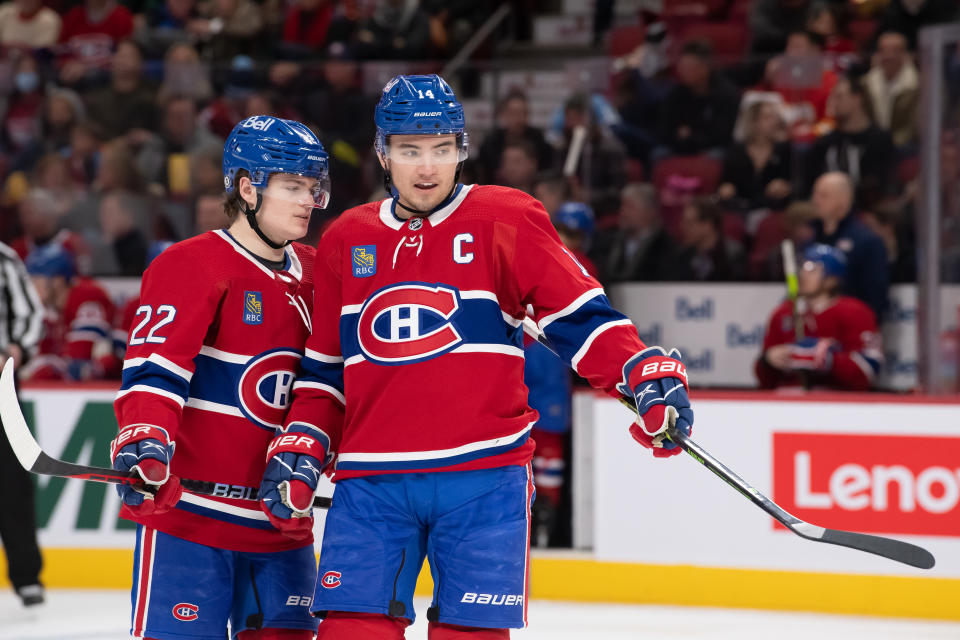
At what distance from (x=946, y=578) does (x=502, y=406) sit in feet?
9.68

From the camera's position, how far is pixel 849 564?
505 centimetres

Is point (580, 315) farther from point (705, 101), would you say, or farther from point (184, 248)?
point (705, 101)

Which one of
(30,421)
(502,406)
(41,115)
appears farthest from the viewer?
(41,115)

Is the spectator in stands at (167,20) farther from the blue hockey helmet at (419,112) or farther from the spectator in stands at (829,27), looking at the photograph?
the blue hockey helmet at (419,112)

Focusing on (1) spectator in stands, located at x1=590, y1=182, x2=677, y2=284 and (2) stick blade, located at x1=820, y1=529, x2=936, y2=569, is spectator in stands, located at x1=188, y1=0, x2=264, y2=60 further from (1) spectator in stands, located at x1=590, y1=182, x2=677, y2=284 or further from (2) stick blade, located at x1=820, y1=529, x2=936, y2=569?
(2) stick blade, located at x1=820, y1=529, x2=936, y2=569

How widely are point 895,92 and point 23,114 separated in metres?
4.08

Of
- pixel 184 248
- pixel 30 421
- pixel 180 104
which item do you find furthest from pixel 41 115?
pixel 184 248

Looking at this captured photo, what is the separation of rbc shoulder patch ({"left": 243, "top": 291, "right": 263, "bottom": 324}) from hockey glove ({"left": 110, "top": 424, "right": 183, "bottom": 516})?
0.30 meters

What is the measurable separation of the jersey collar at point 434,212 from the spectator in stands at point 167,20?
20.2 feet

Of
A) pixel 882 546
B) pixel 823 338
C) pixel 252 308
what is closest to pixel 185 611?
pixel 252 308

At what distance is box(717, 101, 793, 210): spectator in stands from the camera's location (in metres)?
6.05

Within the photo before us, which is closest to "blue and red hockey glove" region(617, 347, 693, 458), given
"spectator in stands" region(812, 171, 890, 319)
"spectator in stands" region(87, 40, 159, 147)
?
"spectator in stands" region(812, 171, 890, 319)

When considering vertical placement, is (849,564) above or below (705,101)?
below

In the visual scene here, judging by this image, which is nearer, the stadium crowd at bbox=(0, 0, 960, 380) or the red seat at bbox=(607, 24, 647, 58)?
the stadium crowd at bbox=(0, 0, 960, 380)
